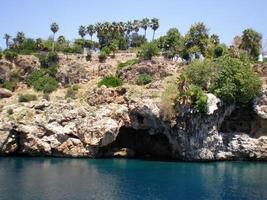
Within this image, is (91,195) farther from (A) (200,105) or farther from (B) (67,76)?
(B) (67,76)

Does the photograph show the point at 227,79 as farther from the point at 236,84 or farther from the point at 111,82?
the point at 111,82

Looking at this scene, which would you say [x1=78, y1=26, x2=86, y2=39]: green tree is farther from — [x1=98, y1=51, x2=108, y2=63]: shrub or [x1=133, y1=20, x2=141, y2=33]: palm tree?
[x1=98, y1=51, x2=108, y2=63]: shrub

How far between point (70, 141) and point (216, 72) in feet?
88.6

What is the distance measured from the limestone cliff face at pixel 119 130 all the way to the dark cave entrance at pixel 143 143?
127 cm

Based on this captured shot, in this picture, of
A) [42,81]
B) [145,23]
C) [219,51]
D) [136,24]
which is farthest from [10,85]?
[219,51]

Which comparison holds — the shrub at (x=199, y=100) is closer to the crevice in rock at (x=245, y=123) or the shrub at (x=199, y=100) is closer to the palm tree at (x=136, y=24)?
the crevice in rock at (x=245, y=123)

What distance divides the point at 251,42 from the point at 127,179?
57737mm

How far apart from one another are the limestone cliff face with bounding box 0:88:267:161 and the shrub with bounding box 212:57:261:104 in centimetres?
231

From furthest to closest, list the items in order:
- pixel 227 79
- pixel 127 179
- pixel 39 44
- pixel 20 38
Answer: pixel 20 38, pixel 39 44, pixel 227 79, pixel 127 179

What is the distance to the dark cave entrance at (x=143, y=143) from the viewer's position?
3091 inches

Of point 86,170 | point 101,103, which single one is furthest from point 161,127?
point 86,170

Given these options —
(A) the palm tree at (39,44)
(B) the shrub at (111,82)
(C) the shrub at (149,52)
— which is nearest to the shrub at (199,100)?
(B) the shrub at (111,82)

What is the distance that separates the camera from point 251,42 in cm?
10069

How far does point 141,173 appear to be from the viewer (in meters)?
59.7
